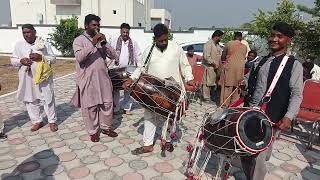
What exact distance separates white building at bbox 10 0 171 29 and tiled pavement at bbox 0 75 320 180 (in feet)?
69.7

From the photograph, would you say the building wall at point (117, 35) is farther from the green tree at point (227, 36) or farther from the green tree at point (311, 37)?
the green tree at point (311, 37)

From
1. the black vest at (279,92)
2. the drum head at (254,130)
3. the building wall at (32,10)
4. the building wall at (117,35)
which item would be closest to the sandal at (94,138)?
the drum head at (254,130)

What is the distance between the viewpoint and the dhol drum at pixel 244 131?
2.61 meters

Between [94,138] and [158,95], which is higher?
[158,95]

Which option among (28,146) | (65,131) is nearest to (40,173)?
(28,146)

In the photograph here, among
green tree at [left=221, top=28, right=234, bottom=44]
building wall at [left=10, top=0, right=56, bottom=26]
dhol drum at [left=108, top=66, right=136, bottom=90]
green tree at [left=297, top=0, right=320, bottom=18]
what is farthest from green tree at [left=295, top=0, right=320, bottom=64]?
building wall at [left=10, top=0, right=56, bottom=26]

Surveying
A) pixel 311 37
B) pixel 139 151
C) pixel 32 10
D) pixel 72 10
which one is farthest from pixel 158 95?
pixel 32 10

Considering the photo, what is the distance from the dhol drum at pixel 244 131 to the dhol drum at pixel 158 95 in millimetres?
960

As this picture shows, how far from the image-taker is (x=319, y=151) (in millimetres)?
4445

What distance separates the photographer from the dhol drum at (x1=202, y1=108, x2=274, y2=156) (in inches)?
103

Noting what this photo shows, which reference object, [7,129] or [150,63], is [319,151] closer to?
[150,63]

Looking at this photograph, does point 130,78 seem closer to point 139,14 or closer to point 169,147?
point 169,147

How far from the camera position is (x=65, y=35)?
58.1 feet

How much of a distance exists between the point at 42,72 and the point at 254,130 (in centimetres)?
344
